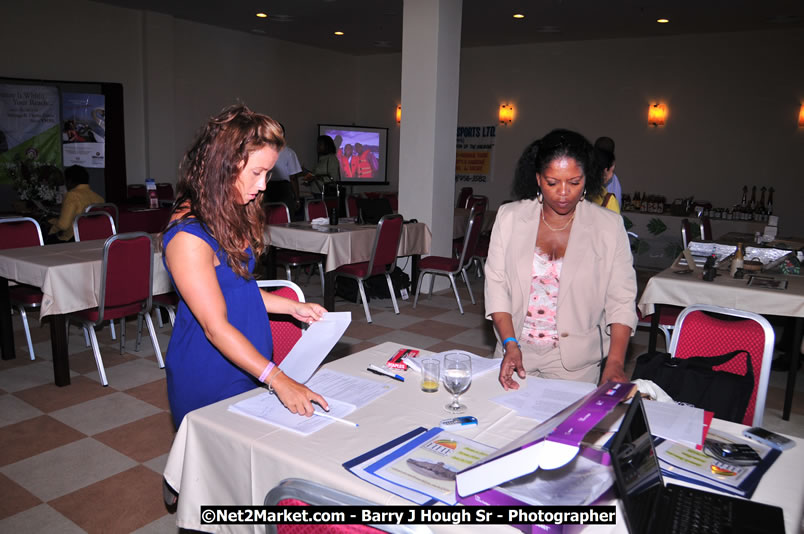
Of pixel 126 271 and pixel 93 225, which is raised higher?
pixel 93 225

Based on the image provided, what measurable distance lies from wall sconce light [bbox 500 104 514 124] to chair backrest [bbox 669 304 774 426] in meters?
9.04

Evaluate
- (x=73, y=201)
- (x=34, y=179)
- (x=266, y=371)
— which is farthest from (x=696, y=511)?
(x=34, y=179)

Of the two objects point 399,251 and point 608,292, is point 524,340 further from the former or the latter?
point 399,251

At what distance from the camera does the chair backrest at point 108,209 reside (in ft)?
17.6

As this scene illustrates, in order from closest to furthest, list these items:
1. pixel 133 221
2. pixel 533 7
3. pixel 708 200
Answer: pixel 133 221, pixel 533 7, pixel 708 200

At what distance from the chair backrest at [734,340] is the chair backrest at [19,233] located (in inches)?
178

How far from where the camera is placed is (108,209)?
549 cm

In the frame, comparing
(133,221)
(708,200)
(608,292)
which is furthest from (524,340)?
(708,200)

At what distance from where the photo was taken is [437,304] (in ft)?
21.0

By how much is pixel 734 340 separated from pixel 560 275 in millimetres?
845

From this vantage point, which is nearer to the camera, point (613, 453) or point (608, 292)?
point (613, 453)

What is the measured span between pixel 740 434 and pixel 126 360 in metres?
4.15

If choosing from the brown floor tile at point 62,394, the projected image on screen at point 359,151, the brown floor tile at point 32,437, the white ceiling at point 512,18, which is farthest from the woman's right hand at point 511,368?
the projected image on screen at point 359,151

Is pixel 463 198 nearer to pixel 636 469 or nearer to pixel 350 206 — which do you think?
pixel 350 206
